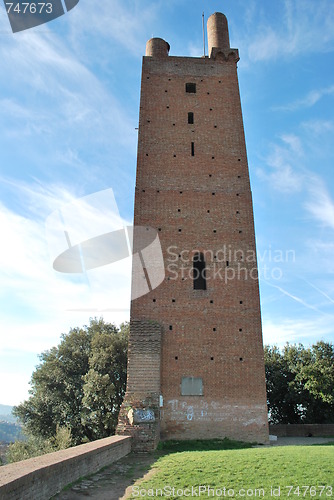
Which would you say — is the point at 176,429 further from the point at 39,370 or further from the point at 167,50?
the point at 167,50

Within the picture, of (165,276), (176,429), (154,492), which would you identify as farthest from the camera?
(165,276)

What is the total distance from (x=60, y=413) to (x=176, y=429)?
12527 millimetres

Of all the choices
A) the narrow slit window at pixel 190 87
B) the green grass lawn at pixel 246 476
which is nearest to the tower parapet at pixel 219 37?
the narrow slit window at pixel 190 87

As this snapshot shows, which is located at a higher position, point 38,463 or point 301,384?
point 301,384

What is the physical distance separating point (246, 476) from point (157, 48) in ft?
60.7

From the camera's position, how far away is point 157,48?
733 inches

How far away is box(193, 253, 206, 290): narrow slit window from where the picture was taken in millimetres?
14094

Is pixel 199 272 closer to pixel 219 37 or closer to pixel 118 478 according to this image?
pixel 118 478

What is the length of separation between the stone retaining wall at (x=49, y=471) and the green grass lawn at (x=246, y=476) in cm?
110

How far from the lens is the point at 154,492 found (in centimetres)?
561

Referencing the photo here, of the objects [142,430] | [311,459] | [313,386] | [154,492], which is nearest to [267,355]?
[313,386]

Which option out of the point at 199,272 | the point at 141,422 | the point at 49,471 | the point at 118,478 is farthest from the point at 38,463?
the point at 199,272

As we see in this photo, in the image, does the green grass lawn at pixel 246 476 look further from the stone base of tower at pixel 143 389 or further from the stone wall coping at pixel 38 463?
the stone base of tower at pixel 143 389

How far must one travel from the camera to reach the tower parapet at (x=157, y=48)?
18.5 meters
